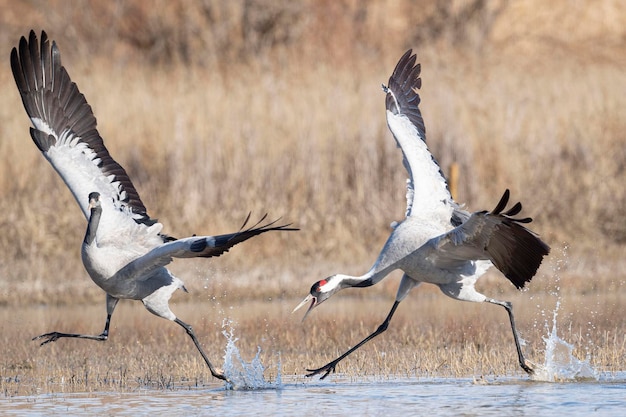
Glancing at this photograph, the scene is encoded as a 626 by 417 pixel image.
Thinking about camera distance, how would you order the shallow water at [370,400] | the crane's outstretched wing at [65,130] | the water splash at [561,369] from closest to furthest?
the shallow water at [370,400], the water splash at [561,369], the crane's outstretched wing at [65,130]

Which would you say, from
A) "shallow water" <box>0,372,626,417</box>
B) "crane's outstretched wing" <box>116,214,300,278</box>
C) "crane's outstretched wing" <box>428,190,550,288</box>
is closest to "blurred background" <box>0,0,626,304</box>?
"crane's outstretched wing" <box>116,214,300,278</box>

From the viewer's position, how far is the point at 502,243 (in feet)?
21.0

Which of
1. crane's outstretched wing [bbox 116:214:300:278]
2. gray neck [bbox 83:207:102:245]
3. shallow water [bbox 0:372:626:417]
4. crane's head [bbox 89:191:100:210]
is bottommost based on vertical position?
shallow water [bbox 0:372:626:417]

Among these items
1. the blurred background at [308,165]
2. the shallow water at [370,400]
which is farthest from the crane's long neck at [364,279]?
the blurred background at [308,165]

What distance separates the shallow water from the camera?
585 cm

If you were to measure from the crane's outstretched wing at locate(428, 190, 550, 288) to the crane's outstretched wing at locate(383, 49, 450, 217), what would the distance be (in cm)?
83

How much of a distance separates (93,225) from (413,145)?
2.16 metres

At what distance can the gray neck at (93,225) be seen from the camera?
7.01 m

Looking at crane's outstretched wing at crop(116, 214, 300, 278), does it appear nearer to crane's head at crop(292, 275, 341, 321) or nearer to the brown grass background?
crane's head at crop(292, 275, 341, 321)

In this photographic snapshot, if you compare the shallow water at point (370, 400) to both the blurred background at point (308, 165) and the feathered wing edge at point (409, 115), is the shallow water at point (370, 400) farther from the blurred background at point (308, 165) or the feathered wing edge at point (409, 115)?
the blurred background at point (308, 165)

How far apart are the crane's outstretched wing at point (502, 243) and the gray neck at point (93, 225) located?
6.50 feet

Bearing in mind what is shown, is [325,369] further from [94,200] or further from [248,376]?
[94,200]

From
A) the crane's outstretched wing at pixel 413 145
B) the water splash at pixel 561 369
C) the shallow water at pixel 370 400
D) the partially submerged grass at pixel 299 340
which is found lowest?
the shallow water at pixel 370 400

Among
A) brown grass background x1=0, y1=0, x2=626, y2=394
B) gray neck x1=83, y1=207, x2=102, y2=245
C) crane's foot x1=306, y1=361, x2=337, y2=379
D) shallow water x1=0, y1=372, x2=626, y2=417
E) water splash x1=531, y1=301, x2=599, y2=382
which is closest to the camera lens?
shallow water x1=0, y1=372, x2=626, y2=417
